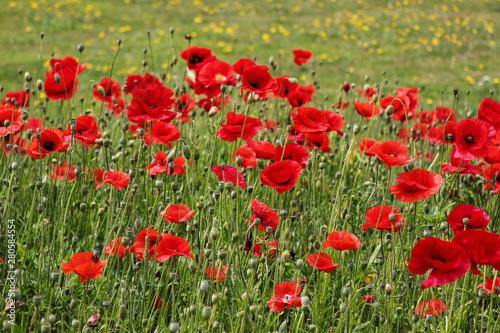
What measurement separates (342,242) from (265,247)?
0.33 m

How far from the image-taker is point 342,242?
1.84m

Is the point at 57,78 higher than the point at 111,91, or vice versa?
the point at 57,78

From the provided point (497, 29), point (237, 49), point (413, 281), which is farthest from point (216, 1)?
point (413, 281)

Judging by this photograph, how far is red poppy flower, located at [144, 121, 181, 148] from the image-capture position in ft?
7.98

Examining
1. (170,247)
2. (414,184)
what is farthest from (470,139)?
(170,247)

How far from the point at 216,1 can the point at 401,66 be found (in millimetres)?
5931

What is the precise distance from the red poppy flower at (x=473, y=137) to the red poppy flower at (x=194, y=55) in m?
1.35

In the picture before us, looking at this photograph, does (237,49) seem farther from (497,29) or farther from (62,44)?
(497,29)

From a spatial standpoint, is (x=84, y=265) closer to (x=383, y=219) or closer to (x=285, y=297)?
(x=285, y=297)

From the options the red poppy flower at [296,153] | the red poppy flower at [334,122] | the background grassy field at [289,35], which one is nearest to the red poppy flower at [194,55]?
the red poppy flower at [334,122]

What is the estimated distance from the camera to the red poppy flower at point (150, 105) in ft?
7.63

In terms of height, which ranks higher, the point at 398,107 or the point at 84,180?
the point at 398,107

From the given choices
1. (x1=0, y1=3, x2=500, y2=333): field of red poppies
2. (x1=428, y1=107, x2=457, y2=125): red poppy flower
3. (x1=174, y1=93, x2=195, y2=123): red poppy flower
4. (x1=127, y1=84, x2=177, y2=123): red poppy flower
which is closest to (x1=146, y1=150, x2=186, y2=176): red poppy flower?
(x1=0, y1=3, x2=500, y2=333): field of red poppies

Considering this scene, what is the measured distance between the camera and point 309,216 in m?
2.71
